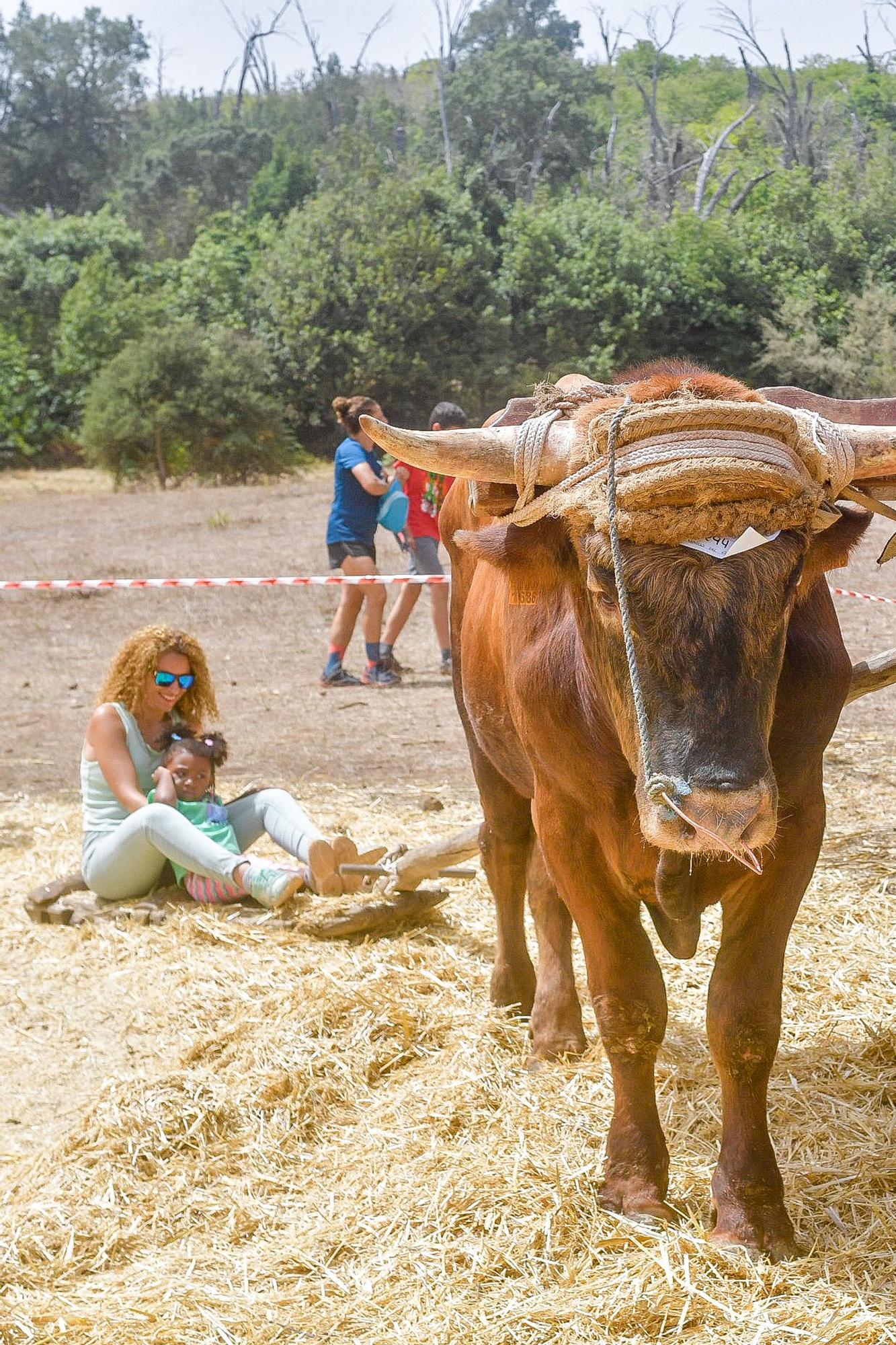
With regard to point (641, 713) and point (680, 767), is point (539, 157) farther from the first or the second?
point (680, 767)

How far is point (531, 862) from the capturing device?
4734 mm

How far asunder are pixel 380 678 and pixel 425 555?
1059 mm

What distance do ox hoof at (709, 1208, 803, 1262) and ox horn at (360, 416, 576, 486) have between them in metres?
1.83

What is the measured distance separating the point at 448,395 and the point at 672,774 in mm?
27046

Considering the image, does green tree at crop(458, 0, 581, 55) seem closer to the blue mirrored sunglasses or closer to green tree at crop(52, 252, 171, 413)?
green tree at crop(52, 252, 171, 413)

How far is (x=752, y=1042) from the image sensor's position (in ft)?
10.6

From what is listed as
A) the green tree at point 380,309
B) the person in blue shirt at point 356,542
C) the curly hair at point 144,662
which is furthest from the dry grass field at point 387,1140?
the green tree at point 380,309

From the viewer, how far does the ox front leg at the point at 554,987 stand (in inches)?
172

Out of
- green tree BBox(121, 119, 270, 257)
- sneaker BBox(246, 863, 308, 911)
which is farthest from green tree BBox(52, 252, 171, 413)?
sneaker BBox(246, 863, 308, 911)

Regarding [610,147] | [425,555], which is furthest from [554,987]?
[610,147]

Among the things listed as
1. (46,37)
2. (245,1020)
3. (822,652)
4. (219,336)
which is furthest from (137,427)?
(46,37)

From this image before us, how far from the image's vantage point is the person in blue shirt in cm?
1023

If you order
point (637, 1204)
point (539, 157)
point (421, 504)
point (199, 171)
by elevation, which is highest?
point (199, 171)

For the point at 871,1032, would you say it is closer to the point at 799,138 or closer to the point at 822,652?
the point at 822,652
